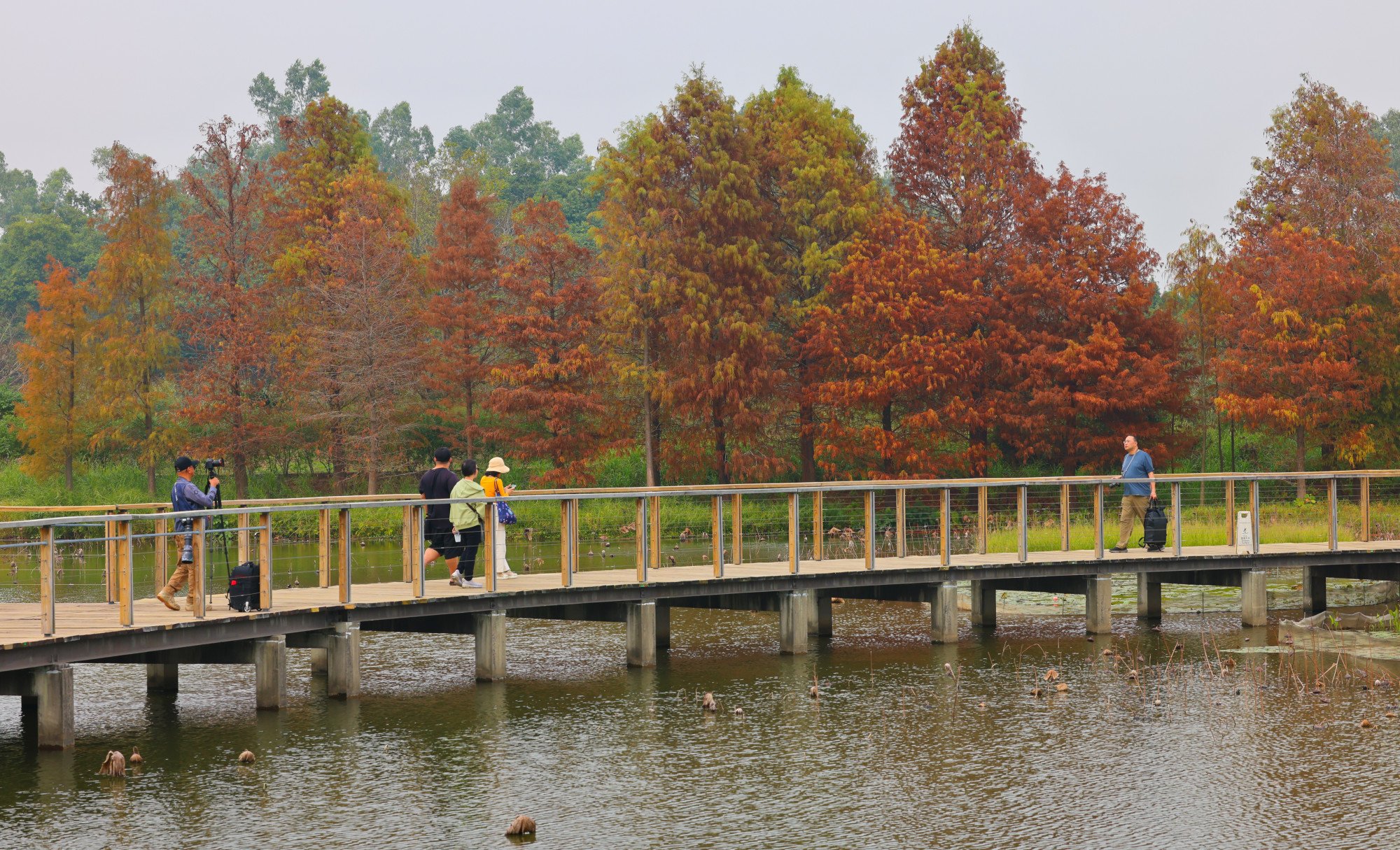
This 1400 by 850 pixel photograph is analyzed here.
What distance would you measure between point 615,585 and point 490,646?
1.71m

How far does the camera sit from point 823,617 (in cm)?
→ 2236

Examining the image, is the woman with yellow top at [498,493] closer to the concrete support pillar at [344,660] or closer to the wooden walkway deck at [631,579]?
the wooden walkway deck at [631,579]

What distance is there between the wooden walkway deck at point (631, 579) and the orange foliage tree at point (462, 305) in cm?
2666

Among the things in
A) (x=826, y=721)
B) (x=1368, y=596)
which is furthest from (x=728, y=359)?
(x=826, y=721)

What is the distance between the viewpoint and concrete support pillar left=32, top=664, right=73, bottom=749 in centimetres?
1420

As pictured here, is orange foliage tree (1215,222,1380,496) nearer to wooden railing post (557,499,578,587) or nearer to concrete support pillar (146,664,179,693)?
wooden railing post (557,499,578,587)

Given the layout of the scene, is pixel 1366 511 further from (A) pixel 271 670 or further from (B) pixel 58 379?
(B) pixel 58 379

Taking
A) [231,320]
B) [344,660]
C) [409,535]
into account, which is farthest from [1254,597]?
[231,320]

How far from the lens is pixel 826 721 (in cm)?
1586

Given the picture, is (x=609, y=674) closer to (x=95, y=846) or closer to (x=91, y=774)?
(x=91, y=774)

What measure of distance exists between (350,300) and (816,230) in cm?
1396

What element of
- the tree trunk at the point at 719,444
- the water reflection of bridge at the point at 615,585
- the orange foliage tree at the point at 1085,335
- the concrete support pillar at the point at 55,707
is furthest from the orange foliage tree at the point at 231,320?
the concrete support pillar at the point at 55,707

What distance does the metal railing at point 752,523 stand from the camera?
16.2m

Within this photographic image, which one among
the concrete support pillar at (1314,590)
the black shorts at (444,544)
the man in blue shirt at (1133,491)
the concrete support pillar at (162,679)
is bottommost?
the concrete support pillar at (162,679)
